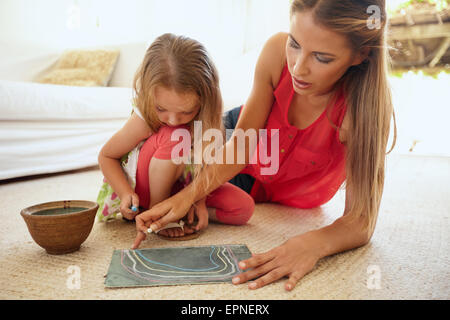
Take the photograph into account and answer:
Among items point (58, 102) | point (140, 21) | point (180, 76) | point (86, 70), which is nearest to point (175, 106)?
point (180, 76)

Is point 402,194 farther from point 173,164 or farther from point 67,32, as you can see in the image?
point 67,32

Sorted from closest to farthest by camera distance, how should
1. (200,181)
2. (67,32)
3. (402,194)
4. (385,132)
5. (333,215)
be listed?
(385,132) → (200,181) → (333,215) → (402,194) → (67,32)

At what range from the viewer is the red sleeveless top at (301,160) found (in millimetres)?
956

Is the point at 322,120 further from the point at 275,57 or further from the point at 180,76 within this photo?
the point at 180,76

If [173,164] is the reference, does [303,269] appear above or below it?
below

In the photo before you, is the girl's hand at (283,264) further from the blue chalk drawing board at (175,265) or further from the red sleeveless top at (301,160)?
the red sleeveless top at (301,160)

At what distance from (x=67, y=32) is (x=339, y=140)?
2527mm

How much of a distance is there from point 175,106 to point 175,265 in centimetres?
34

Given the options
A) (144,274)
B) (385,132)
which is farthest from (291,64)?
(144,274)

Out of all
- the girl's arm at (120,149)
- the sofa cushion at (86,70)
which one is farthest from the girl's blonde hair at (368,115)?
the sofa cushion at (86,70)

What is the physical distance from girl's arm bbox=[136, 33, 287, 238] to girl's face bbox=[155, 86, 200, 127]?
0.45 feet

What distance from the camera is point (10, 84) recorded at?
1.47m

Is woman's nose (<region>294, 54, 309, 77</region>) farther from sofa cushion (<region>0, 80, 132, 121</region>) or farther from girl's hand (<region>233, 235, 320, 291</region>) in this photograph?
sofa cushion (<region>0, 80, 132, 121</region>)
